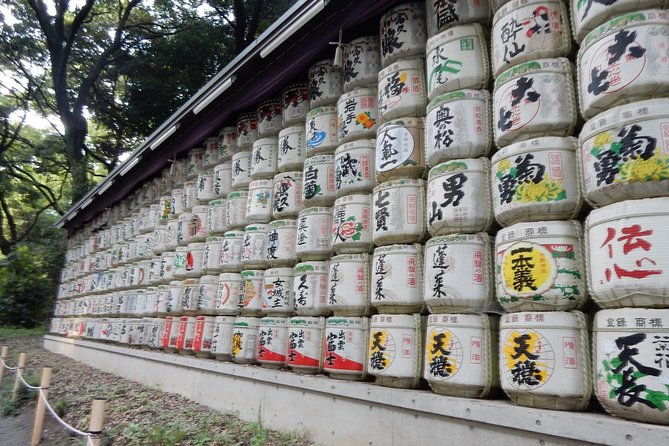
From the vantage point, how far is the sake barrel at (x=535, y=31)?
3705 mm

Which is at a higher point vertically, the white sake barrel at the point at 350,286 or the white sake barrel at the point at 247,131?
the white sake barrel at the point at 247,131

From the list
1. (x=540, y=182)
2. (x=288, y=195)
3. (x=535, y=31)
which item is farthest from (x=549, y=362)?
(x=288, y=195)

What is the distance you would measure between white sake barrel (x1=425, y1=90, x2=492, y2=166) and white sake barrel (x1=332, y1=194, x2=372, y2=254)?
1073 millimetres

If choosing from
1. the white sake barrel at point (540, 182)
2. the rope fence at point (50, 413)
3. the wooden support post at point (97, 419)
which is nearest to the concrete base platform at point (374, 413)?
the white sake barrel at point (540, 182)

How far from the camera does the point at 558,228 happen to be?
11.0 ft

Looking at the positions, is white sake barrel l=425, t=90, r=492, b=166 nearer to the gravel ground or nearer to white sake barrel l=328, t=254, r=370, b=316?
white sake barrel l=328, t=254, r=370, b=316

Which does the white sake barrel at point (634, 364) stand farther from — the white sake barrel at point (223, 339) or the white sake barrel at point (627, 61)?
the white sake barrel at point (223, 339)

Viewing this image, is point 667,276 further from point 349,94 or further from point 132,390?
point 132,390

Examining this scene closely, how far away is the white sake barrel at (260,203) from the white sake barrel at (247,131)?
1132mm

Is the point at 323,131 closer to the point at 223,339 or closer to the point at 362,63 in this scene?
the point at 362,63

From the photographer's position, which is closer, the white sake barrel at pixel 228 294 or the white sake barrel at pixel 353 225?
the white sake barrel at pixel 353 225

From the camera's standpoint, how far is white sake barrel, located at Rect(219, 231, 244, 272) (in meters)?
7.28

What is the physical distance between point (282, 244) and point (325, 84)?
86.7 inches

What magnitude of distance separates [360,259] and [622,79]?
287cm
